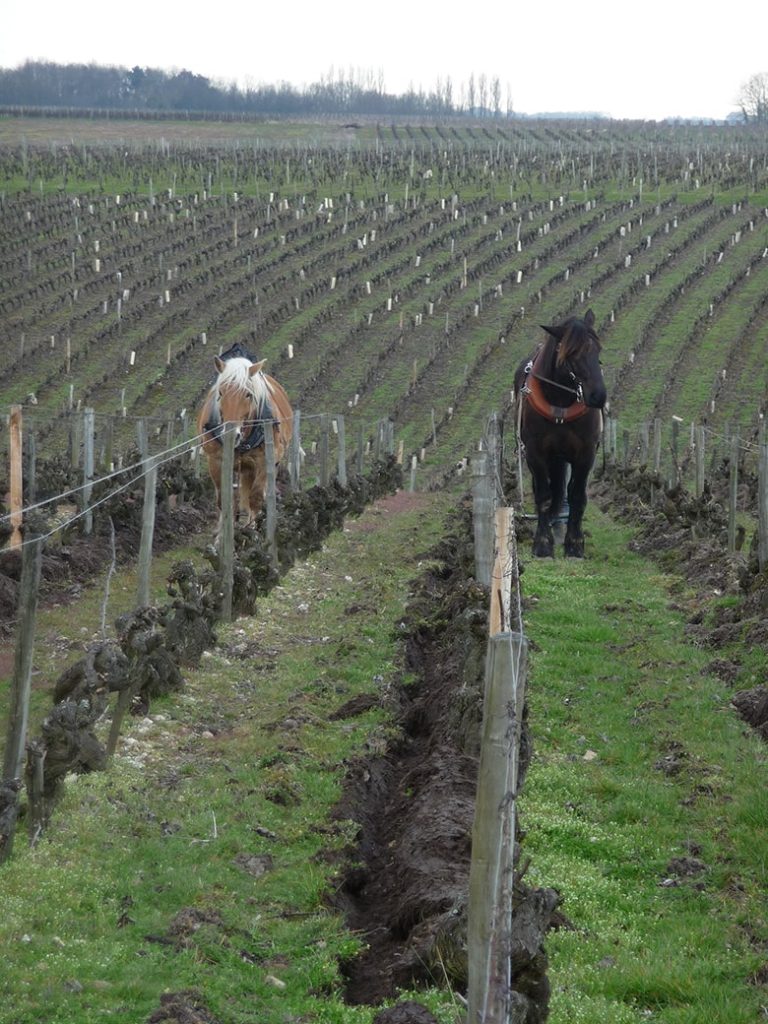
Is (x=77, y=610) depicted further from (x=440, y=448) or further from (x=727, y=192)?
(x=727, y=192)

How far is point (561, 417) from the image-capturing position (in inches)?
595

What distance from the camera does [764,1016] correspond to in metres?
5.11

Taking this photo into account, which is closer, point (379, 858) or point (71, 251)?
point (379, 858)

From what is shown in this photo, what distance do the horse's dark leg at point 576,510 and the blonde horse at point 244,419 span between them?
3578mm

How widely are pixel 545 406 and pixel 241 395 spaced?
3487 millimetres

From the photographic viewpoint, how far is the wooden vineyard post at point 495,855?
4246 millimetres

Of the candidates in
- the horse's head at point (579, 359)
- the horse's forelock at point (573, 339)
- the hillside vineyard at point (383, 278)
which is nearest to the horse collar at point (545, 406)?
the horse's head at point (579, 359)

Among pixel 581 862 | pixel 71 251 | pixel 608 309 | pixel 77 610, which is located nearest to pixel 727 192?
pixel 608 309

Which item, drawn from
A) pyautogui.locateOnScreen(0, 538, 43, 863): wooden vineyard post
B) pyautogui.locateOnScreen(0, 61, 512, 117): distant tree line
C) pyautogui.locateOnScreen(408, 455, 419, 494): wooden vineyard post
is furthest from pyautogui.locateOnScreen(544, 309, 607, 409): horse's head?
pyautogui.locateOnScreen(0, 61, 512, 117): distant tree line

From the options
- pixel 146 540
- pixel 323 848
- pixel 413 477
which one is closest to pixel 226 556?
pixel 146 540

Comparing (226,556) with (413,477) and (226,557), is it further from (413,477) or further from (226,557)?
(413,477)

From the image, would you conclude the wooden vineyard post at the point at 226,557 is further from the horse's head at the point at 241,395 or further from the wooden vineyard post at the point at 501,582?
the wooden vineyard post at the point at 501,582

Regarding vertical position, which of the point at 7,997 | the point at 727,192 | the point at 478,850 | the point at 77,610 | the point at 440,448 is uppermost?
the point at 727,192

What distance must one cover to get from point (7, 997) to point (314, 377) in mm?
41466
